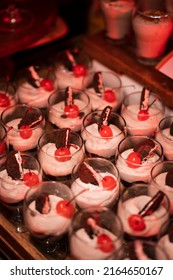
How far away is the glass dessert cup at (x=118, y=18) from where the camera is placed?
259 cm

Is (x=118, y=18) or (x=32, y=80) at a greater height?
(x=118, y=18)

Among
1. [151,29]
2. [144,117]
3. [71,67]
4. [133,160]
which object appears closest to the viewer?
[133,160]

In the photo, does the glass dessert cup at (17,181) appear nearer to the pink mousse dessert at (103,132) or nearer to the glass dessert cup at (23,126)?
the glass dessert cup at (23,126)

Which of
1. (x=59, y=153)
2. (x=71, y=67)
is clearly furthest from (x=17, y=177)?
(x=71, y=67)

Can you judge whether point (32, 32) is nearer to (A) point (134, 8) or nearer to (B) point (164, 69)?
(A) point (134, 8)

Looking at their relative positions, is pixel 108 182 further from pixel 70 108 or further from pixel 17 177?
pixel 70 108

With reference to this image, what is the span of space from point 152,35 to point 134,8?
185 millimetres

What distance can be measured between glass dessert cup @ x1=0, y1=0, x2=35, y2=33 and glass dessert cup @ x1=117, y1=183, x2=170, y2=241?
1158 millimetres

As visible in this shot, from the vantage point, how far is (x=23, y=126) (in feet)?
7.31

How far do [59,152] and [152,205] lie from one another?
514 millimetres

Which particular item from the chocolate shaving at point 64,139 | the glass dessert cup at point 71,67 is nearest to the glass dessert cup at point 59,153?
the chocolate shaving at point 64,139

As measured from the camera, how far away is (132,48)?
267cm

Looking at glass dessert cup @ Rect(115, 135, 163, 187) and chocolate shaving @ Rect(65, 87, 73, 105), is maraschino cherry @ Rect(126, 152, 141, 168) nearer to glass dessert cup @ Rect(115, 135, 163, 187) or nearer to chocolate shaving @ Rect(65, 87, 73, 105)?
glass dessert cup @ Rect(115, 135, 163, 187)

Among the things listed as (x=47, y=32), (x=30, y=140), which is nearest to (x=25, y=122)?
(x=30, y=140)
